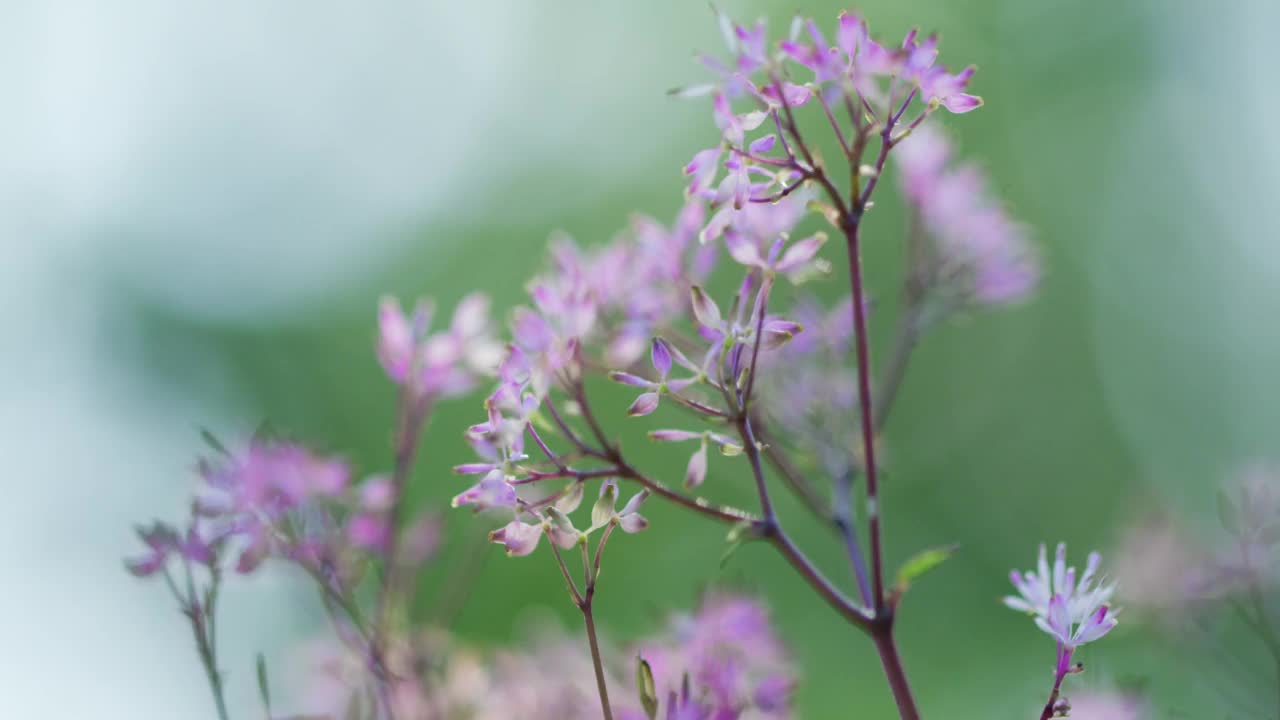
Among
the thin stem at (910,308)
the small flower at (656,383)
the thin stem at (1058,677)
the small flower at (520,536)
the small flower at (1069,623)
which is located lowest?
the thin stem at (1058,677)

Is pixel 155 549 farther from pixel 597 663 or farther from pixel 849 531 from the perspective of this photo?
pixel 849 531

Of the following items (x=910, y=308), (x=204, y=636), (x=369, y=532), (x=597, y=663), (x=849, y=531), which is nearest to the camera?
(x=597, y=663)

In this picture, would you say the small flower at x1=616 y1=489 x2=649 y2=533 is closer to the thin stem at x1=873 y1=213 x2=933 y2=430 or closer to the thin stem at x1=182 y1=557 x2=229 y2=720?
the thin stem at x1=182 y1=557 x2=229 y2=720

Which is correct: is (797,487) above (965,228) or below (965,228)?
below

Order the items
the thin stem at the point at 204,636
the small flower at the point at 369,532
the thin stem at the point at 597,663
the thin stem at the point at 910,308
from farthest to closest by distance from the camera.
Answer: the thin stem at the point at 910,308 < the small flower at the point at 369,532 < the thin stem at the point at 204,636 < the thin stem at the point at 597,663

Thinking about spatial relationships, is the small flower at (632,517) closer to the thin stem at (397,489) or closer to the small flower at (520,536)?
the small flower at (520,536)

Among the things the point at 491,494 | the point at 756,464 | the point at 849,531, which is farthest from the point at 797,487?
the point at 491,494

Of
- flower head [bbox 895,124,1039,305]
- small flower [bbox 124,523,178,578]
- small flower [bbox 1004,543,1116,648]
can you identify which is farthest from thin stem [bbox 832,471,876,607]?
small flower [bbox 124,523,178,578]

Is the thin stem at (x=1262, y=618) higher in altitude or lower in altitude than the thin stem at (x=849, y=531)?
lower

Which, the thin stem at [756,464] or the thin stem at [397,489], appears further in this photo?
the thin stem at [397,489]

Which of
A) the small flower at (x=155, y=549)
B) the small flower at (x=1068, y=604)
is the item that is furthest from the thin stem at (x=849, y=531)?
the small flower at (x=155, y=549)

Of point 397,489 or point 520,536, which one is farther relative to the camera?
point 397,489
